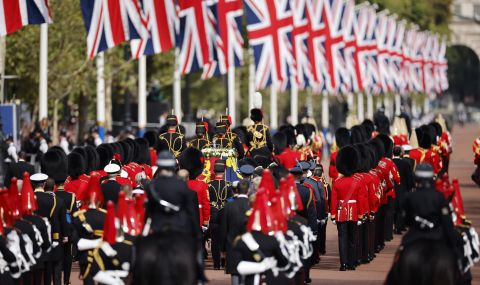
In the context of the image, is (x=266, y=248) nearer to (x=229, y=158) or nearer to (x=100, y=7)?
(x=229, y=158)

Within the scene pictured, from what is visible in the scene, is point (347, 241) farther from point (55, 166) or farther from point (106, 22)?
point (106, 22)

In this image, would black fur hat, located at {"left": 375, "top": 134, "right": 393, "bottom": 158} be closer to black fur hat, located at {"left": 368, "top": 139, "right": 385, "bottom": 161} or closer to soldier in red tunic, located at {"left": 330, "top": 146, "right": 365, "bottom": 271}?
black fur hat, located at {"left": 368, "top": 139, "right": 385, "bottom": 161}

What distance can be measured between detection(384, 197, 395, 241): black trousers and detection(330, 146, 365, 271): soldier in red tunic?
12.9ft

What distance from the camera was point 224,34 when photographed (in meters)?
39.3

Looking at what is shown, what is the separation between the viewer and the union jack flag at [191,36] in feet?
125

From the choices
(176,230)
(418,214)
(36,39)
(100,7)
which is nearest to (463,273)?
(418,214)

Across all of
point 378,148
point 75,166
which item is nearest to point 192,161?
point 75,166

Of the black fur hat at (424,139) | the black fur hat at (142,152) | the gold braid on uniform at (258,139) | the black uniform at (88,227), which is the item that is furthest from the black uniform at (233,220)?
the black fur hat at (424,139)

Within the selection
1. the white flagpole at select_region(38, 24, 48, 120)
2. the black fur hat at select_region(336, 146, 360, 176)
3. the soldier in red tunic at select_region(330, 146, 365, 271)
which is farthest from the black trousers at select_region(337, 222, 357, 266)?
the white flagpole at select_region(38, 24, 48, 120)

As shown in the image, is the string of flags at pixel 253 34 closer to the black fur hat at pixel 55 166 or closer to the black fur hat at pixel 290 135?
the black fur hat at pixel 290 135

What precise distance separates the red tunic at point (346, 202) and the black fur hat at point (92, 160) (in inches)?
134

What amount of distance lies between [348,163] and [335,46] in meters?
29.7

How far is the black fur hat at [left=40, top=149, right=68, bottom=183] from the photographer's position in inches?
850

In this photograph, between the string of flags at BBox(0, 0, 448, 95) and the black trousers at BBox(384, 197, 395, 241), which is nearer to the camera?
the black trousers at BBox(384, 197, 395, 241)
